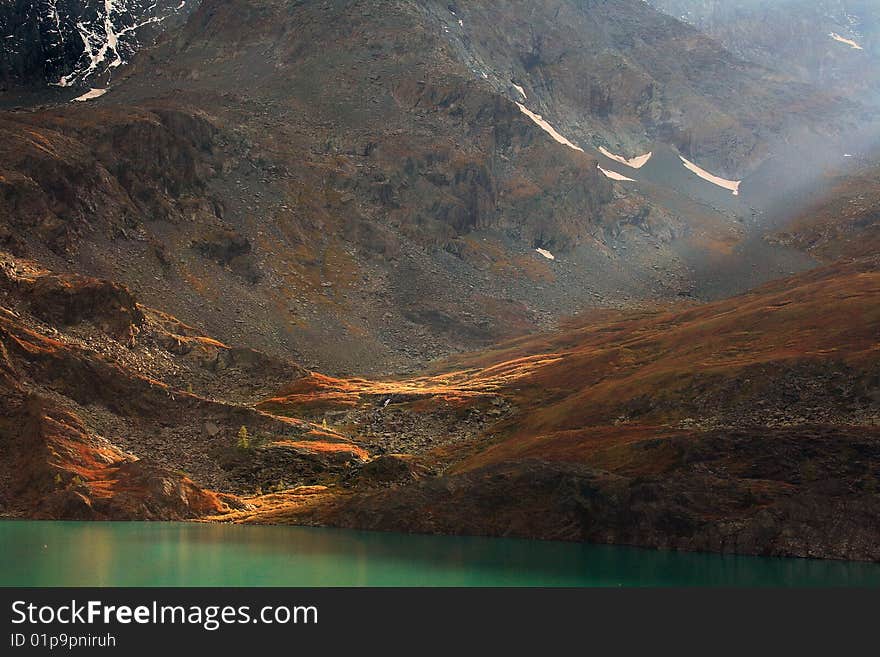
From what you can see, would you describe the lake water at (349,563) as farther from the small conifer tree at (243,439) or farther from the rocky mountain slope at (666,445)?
the small conifer tree at (243,439)

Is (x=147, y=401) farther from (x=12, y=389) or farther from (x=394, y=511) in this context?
(x=394, y=511)

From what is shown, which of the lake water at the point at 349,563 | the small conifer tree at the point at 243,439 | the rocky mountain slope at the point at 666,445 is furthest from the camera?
the small conifer tree at the point at 243,439

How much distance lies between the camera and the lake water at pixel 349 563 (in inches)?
2453

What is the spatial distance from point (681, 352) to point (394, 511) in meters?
66.0

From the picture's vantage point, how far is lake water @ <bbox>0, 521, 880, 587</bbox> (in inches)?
2453

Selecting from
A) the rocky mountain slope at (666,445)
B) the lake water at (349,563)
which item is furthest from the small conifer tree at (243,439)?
the lake water at (349,563)

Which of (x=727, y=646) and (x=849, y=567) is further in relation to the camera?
(x=849, y=567)

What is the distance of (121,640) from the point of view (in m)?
43.2

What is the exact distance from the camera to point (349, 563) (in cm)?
7175

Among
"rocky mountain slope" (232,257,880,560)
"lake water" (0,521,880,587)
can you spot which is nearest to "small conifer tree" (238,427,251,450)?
"rocky mountain slope" (232,257,880,560)

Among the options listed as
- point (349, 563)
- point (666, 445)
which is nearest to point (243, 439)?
point (666, 445)

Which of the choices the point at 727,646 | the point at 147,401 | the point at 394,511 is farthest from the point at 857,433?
the point at 147,401

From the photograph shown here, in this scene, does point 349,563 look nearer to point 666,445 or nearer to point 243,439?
point 666,445

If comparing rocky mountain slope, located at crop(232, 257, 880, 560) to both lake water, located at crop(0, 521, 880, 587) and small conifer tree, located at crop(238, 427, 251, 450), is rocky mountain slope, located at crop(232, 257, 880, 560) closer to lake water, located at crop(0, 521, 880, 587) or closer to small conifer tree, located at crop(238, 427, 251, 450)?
lake water, located at crop(0, 521, 880, 587)
